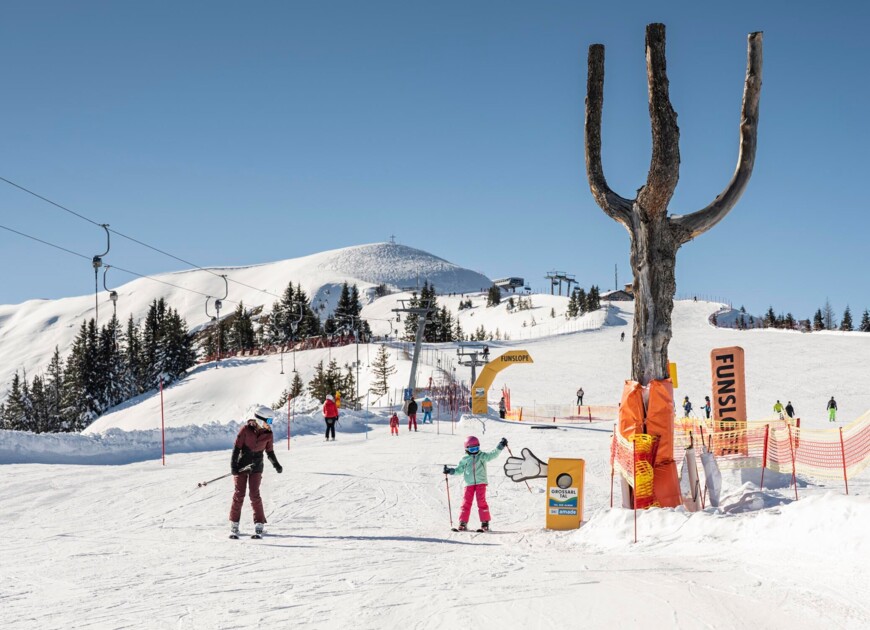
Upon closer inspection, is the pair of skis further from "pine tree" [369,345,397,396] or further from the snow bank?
"pine tree" [369,345,397,396]

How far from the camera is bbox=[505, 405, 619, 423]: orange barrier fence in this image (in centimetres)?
4012

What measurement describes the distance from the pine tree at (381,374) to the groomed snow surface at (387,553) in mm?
43796

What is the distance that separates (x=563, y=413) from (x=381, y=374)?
1040 inches

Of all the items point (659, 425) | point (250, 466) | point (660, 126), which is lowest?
point (250, 466)

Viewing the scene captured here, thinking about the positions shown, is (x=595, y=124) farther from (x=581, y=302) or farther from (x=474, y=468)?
(x=581, y=302)

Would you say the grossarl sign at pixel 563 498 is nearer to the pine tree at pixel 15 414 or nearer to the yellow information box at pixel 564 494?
the yellow information box at pixel 564 494

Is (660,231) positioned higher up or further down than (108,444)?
higher up

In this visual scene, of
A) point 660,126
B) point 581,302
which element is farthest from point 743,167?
point 581,302

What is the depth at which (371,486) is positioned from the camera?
1416cm

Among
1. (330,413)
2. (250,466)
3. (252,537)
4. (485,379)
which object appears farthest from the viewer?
(485,379)

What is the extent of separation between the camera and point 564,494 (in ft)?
32.6

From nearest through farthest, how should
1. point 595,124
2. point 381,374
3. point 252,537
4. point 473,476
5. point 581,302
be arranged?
point 252,537
point 473,476
point 595,124
point 381,374
point 581,302

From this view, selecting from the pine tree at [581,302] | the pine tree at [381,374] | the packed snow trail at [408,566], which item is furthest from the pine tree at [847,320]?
the packed snow trail at [408,566]

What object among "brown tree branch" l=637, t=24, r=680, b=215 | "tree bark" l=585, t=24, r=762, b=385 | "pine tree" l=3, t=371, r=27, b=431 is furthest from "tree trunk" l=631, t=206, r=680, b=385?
"pine tree" l=3, t=371, r=27, b=431
